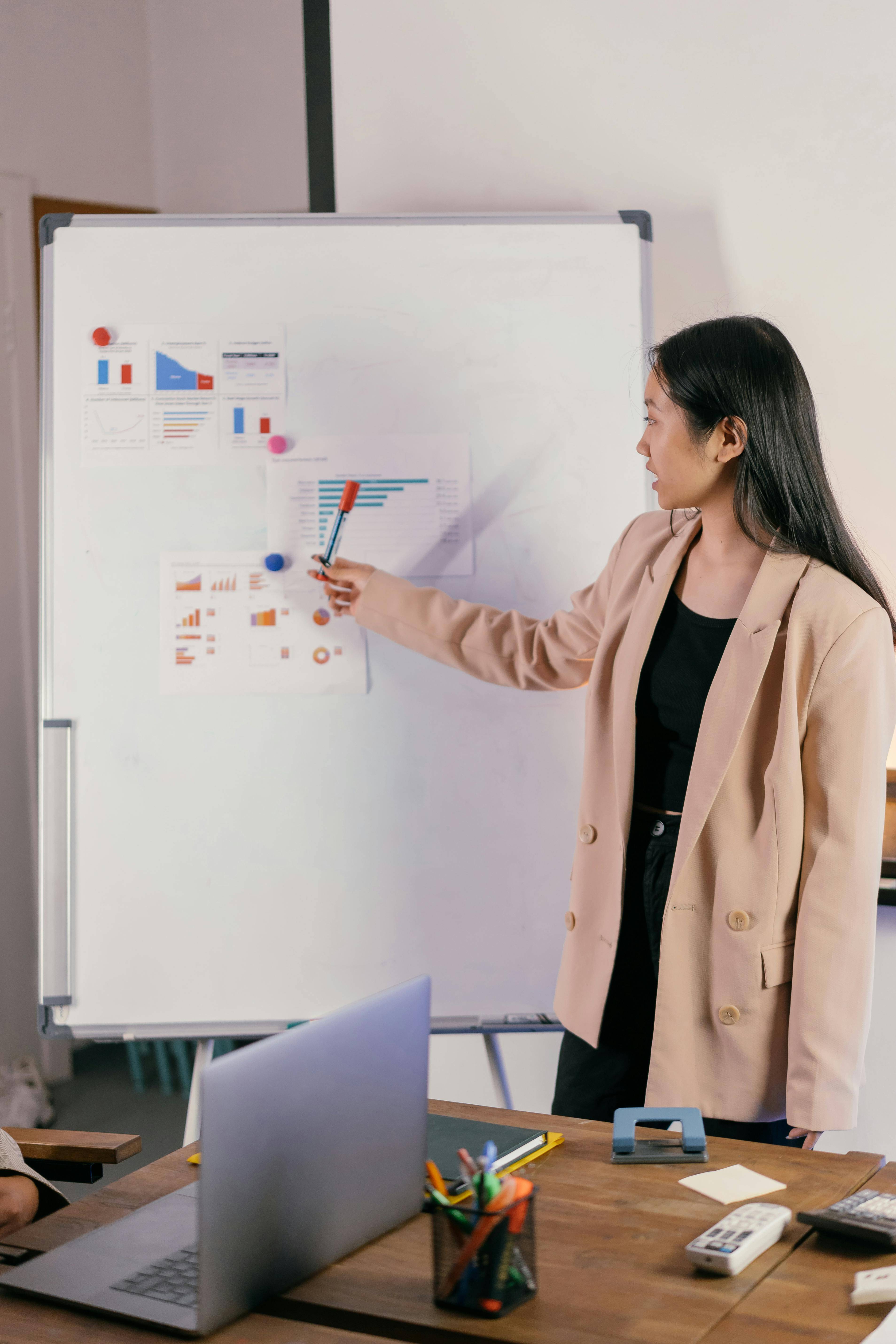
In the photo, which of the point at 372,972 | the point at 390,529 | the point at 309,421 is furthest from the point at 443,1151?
the point at 309,421

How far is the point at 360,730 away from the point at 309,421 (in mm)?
521

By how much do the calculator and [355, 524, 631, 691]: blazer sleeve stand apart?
0.99 m

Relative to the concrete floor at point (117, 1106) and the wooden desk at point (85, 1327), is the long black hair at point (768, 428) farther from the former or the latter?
the concrete floor at point (117, 1106)

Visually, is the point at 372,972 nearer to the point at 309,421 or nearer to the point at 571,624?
the point at 571,624

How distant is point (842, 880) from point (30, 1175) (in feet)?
3.16

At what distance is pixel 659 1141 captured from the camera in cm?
113

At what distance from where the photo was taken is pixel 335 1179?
2.91ft

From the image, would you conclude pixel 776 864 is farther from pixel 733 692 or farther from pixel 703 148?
pixel 703 148

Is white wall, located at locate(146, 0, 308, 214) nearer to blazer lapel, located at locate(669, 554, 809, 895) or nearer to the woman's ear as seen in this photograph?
the woman's ear

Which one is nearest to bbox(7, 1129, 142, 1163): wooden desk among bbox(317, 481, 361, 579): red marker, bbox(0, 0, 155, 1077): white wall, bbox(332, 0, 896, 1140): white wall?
bbox(317, 481, 361, 579): red marker

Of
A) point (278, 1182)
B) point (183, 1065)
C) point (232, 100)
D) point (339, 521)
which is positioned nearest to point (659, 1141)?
point (278, 1182)

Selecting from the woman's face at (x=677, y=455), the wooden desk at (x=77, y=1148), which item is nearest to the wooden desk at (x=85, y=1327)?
the wooden desk at (x=77, y=1148)

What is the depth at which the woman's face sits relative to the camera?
151 cm

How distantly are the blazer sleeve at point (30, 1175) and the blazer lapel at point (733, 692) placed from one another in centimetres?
79
